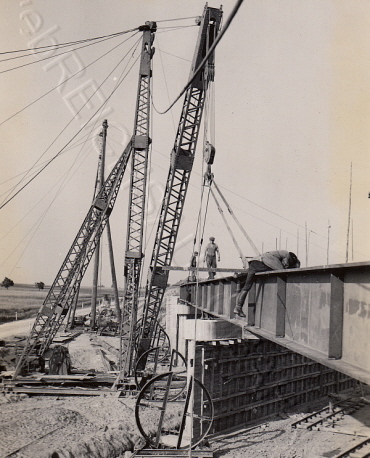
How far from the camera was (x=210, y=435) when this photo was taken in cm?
1270

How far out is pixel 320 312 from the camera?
623 centimetres

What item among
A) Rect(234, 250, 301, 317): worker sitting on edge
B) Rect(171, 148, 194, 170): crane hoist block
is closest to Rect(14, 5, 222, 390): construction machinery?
Rect(171, 148, 194, 170): crane hoist block

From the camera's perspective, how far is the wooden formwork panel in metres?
13.1

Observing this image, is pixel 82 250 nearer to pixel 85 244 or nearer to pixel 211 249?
pixel 85 244

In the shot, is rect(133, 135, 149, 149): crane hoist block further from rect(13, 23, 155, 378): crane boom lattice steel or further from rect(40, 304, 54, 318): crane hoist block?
rect(40, 304, 54, 318): crane hoist block

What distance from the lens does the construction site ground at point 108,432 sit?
976cm

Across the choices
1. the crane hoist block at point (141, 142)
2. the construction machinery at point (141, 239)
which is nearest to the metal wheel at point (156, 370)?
the construction machinery at point (141, 239)

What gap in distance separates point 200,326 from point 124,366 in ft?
18.3

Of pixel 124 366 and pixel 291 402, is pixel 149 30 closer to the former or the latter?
pixel 124 366

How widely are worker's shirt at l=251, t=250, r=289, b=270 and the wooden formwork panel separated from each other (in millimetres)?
5350

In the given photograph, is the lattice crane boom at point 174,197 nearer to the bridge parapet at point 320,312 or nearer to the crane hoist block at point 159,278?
the crane hoist block at point 159,278

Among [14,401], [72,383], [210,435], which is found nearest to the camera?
[210,435]

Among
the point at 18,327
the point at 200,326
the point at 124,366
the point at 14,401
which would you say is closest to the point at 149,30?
the point at 200,326

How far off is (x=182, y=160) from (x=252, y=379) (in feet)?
32.0
